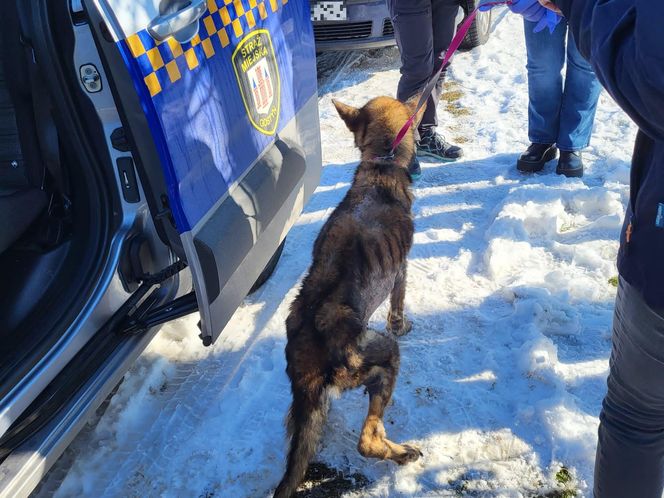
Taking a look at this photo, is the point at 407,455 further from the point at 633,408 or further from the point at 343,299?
the point at 633,408

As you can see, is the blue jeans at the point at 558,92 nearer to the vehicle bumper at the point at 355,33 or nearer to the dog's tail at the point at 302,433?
the vehicle bumper at the point at 355,33

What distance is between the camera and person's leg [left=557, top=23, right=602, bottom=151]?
3789 mm

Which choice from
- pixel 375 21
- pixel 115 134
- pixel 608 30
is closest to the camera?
pixel 608 30

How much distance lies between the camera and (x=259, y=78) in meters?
2.45

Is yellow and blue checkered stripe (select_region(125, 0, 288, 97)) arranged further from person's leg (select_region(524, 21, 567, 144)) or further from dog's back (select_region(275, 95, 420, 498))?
person's leg (select_region(524, 21, 567, 144))

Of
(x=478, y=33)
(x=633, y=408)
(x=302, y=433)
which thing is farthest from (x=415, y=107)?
(x=478, y=33)

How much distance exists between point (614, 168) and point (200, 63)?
3247mm

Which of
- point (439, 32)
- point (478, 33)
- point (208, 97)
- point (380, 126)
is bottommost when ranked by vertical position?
point (478, 33)

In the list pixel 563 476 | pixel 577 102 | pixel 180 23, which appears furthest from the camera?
pixel 577 102

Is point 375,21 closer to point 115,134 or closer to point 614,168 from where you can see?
point 614,168

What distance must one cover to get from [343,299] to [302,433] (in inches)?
20.9

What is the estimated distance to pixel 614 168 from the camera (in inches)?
159

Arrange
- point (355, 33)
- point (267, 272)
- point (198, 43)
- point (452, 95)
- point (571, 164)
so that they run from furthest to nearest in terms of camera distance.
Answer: point (355, 33) → point (452, 95) → point (571, 164) → point (267, 272) → point (198, 43)

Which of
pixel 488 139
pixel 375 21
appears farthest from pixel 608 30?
pixel 375 21
